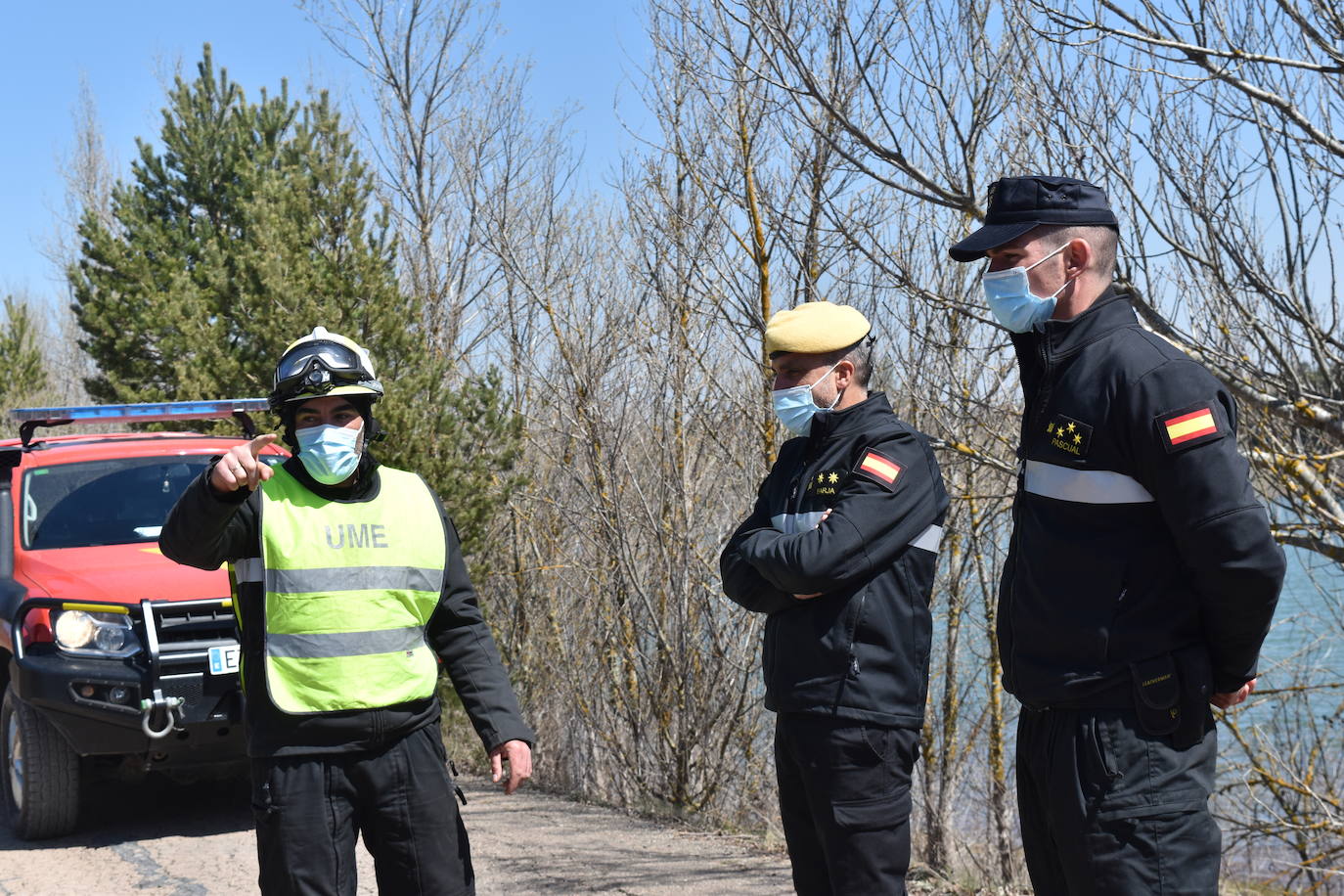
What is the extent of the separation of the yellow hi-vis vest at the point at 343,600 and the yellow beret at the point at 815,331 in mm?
1114

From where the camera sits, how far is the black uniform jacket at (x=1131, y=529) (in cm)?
231

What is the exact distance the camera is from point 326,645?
3.18 m

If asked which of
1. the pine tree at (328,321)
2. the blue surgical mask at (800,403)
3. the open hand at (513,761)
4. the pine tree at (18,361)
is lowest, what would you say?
the open hand at (513,761)

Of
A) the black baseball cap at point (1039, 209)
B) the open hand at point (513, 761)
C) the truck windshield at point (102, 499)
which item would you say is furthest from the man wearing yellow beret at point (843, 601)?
the truck windshield at point (102, 499)

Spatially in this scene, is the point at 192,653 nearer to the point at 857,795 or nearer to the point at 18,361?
the point at 857,795

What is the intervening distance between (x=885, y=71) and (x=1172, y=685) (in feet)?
15.2

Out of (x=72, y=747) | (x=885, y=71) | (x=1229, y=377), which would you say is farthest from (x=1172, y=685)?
(x=72, y=747)

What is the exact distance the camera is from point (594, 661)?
28.8 ft

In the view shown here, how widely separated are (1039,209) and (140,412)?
15.1 ft

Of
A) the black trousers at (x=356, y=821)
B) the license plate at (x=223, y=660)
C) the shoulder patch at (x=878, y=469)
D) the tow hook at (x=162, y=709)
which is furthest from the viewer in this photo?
the license plate at (x=223, y=660)

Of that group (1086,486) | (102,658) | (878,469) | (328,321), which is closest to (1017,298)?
(1086,486)

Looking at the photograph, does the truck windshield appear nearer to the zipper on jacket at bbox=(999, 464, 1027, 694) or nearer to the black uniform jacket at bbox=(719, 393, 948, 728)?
the black uniform jacket at bbox=(719, 393, 948, 728)

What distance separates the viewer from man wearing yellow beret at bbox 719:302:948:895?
10.3 ft

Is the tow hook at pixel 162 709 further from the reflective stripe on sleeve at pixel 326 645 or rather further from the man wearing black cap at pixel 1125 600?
the man wearing black cap at pixel 1125 600
